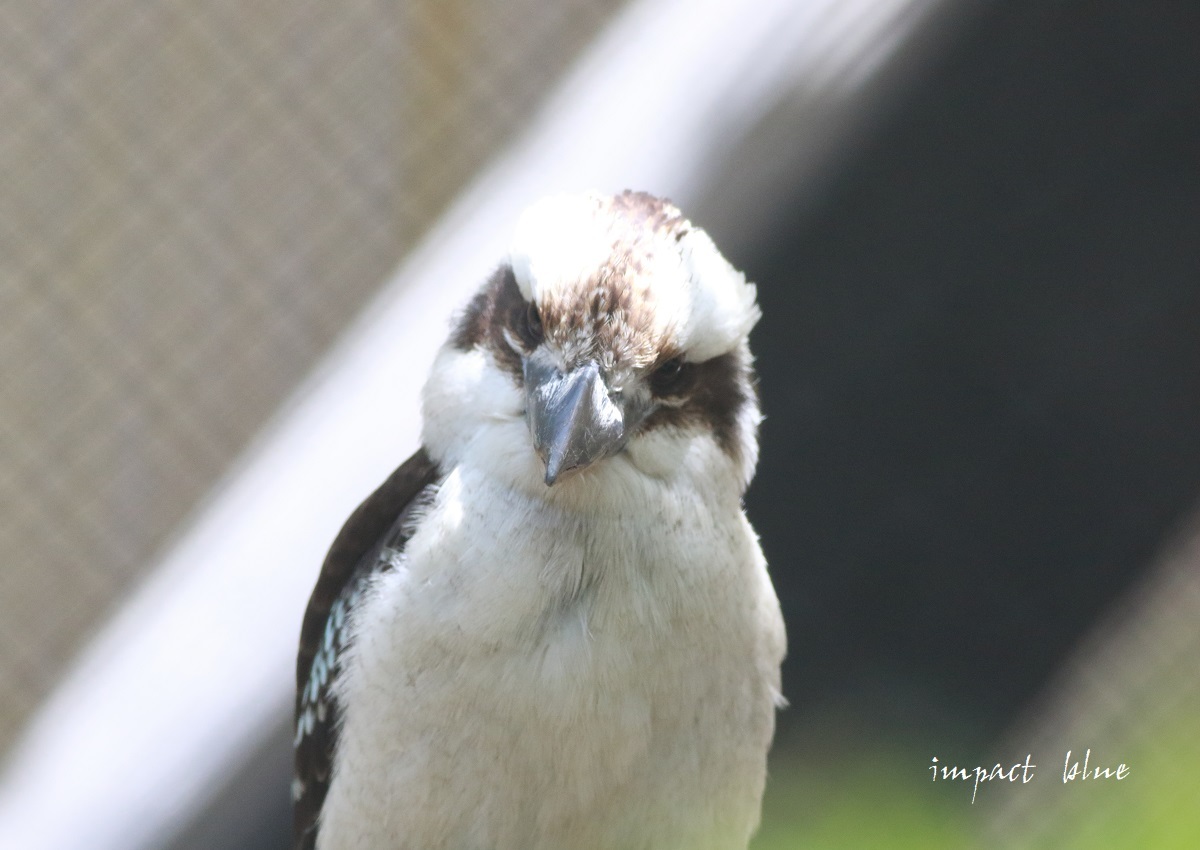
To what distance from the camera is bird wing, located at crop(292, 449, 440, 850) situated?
4.55 feet

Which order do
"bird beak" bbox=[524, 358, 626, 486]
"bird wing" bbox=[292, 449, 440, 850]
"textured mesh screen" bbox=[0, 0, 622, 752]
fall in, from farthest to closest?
"textured mesh screen" bbox=[0, 0, 622, 752] < "bird wing" bbox=[292, 449, 440, 850] < "bird beak" bbox=[524, 358, 626, 486]

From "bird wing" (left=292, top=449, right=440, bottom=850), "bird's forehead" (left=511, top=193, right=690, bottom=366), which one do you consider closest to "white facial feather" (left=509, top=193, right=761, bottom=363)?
"bird's forehead" (left=511, top=193, right=690, bottom=366)

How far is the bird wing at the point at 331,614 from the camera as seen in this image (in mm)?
1387

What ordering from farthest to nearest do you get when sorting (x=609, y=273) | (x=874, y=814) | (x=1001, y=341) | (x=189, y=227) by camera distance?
(x=189, y=227) < (x=609, y=273) < (x=1001, y=341) < (x=874, y=814)

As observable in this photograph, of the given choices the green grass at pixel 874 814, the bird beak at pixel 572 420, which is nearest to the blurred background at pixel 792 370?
the green grass at pixel 874 814

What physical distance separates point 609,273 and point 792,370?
207 mm

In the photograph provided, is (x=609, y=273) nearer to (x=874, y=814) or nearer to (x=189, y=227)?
(x=874, y=814)

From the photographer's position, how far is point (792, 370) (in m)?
1.21

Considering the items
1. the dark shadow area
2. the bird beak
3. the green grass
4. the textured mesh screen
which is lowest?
the dark shadow area

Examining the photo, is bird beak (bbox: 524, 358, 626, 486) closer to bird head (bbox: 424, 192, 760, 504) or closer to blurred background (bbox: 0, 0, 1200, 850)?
bird head (bbox: 424, 192, 760, 504)

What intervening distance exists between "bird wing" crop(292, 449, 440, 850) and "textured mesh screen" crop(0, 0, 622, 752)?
3.93ft

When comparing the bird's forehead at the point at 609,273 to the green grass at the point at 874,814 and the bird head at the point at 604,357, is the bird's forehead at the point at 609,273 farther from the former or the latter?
the green grass at the point at 874,814

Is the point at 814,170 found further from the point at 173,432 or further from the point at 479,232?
the point at 173,432

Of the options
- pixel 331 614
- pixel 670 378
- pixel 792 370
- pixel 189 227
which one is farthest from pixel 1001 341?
→ pixel 189 227
